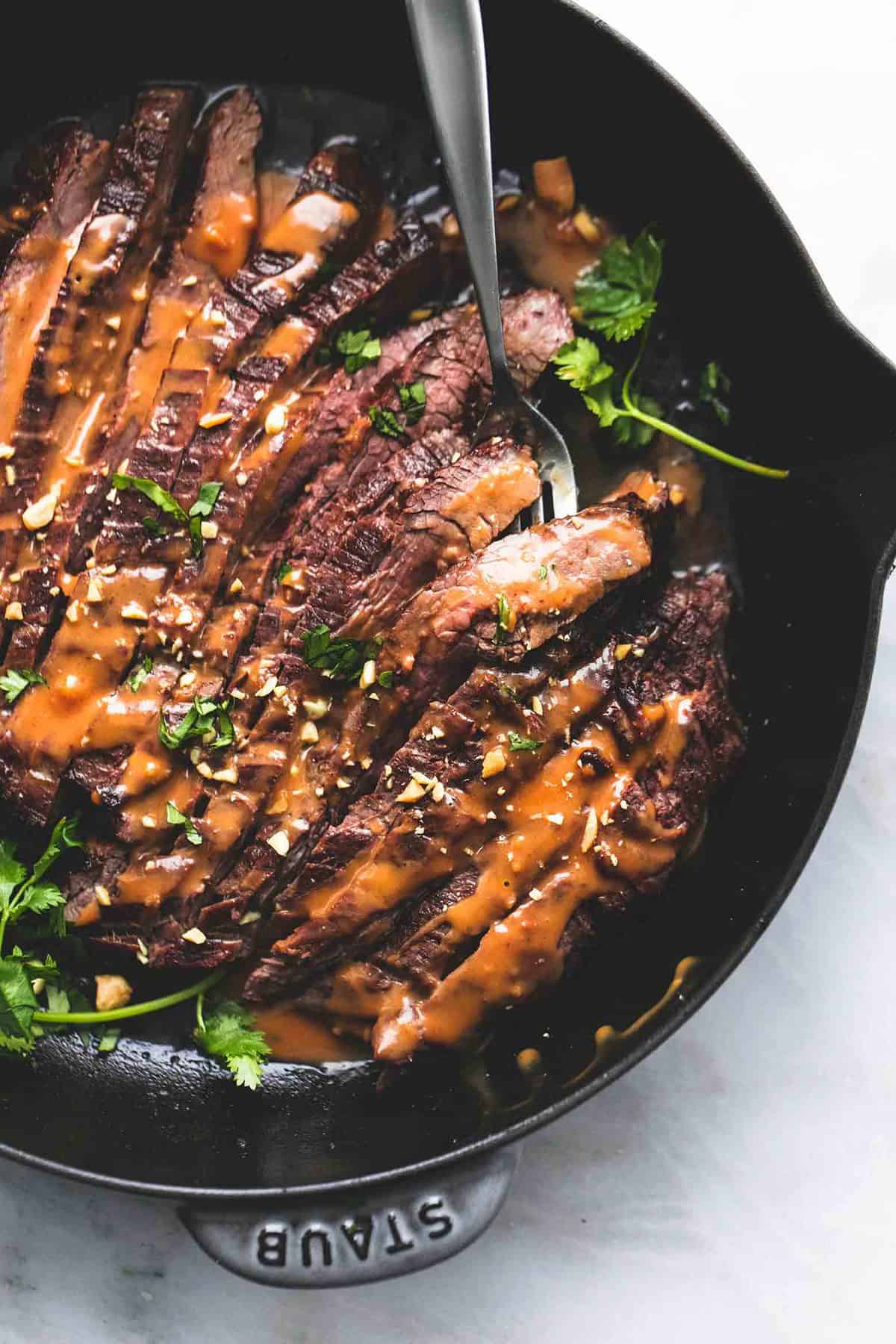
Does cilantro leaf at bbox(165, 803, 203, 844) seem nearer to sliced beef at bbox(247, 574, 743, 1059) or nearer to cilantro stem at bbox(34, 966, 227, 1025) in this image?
sliced beef at bbox(247, 574, 743, 1059)

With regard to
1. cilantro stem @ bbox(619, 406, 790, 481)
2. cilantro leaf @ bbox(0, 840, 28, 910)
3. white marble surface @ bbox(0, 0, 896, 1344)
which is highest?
cilantro stem @ bbox(619, 406, 790, 481)

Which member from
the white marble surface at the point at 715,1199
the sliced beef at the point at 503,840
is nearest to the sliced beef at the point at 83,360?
the sliced beef at the point at 503,840

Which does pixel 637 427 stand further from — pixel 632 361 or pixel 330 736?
pixel 330 736

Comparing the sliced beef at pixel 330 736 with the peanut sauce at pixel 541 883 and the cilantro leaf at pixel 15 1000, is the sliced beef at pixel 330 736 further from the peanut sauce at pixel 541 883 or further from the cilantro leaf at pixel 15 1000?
the cilantro leaf at pixel 15 1000

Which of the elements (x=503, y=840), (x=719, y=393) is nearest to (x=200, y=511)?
(x=503, y=840)

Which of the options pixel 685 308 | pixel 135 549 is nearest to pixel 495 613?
pixel 135 549

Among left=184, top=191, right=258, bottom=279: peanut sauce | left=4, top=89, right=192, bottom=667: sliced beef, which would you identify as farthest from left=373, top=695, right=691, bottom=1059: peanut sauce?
left=184, top=191, right=258, bottom=279: peanut sauce

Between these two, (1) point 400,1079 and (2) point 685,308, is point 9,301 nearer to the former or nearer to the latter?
(2) point 685,308
